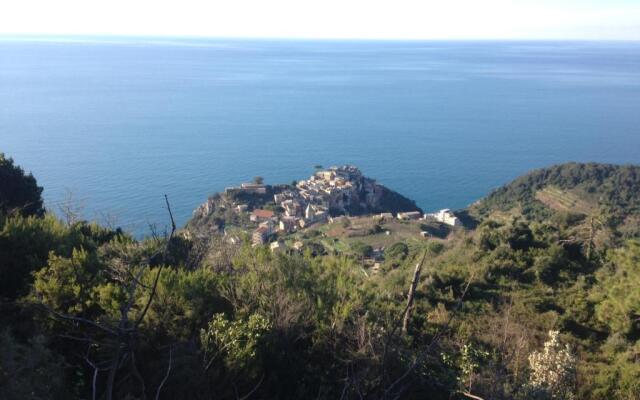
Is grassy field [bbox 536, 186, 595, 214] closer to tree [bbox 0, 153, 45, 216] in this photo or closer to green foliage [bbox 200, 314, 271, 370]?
tree [bbox 0, 153, 45, 216]

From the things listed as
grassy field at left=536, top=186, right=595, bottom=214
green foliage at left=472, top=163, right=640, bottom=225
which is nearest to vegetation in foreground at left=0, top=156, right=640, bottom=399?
grassy field at left=536, top=186, right=595, bottom=214

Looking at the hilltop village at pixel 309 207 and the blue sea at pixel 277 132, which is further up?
the blue sea at pixel 277 132

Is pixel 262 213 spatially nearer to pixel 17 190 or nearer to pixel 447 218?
pixel 447 218

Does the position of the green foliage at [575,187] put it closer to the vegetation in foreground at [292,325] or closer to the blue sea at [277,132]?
the blue sea at [277,132]

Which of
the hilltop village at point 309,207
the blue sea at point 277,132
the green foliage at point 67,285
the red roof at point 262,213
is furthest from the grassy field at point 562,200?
the green foliage at point 67,285

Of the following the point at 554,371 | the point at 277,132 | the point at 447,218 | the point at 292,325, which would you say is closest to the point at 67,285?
the point at 292,325

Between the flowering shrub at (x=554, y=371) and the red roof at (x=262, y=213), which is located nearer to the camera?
the flowering shrub at (x=554, y=371)

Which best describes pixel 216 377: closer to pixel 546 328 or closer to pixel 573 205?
pixel 546 328
